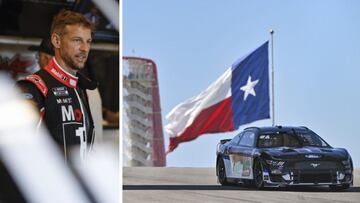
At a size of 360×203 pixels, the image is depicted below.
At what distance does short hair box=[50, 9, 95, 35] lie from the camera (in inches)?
146

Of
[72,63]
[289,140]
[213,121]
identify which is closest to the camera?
[72,63]

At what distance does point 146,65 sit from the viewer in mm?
5719

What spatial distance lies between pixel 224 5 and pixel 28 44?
8.35 ft

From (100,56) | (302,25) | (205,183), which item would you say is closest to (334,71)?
(302,25)

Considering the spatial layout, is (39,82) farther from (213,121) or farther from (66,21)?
(213,121)

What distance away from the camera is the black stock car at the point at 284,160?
18.7ft

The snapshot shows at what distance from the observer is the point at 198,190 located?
226 inches

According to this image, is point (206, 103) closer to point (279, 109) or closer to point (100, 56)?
point (279, 109)

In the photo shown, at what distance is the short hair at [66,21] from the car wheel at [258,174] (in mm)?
2491

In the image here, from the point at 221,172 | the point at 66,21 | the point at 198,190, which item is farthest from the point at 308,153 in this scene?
the point at 66,21

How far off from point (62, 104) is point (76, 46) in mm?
327

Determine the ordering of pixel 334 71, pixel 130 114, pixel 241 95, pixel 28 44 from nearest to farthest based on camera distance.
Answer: pixel 28 44 → pixel 130 114 → pixel 334 71 → pixel 241 95

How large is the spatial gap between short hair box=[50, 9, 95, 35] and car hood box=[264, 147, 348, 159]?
248 centimetres

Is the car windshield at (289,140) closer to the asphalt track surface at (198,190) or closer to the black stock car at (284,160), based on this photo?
the black stock car at (284,160)
